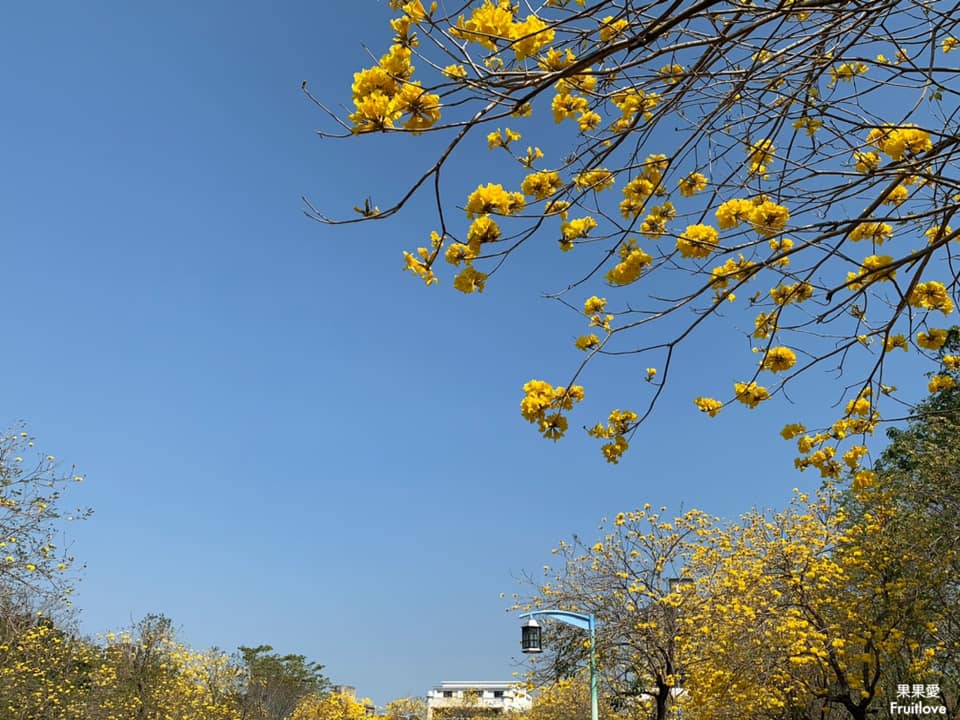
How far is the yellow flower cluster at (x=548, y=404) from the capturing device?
85.0 inches

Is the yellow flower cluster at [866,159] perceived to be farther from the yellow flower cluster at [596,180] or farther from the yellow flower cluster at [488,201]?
the yellow flower cluster at [488,201]

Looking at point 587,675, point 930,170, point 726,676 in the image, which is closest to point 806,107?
point 930,170

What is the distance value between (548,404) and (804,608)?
7.37 metres

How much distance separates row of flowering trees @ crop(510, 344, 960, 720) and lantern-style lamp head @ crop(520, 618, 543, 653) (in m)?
1.42

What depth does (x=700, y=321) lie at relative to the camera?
2.08 meters

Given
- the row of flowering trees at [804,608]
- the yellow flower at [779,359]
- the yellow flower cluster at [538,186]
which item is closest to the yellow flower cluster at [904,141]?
the yellow flower at [779,359]

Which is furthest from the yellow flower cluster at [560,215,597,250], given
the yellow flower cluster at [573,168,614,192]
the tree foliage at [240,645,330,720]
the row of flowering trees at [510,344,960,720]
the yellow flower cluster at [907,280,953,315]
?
the tree foliage at [240,645,330,720]

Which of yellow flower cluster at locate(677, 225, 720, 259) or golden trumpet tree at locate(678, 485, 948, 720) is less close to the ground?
yellow flower cluster at locate(677, 225, 720, 259)

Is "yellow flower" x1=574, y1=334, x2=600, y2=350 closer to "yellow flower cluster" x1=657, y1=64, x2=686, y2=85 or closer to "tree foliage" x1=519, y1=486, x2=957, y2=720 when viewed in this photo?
"yellow flower cluster" x1=657, y1=64, x2=686, y2=85

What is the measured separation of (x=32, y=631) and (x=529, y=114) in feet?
36.0

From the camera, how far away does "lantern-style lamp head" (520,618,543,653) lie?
9.27 m

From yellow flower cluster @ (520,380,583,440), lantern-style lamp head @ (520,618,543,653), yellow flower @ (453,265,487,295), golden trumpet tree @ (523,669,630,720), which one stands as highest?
yellow flower @ (453,265,487,295)

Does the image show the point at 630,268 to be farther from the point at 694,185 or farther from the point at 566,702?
the point at 566,702

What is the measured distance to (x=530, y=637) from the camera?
9.31 metres
